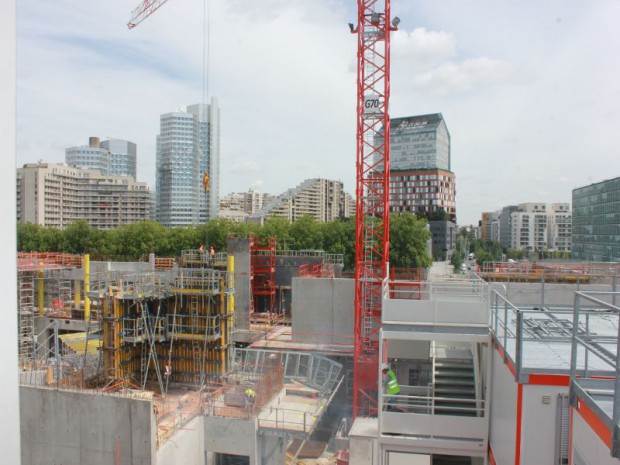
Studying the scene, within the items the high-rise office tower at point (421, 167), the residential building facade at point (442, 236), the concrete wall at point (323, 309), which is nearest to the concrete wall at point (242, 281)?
the concrete wall at point (323, 309)

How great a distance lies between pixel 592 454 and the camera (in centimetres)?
327

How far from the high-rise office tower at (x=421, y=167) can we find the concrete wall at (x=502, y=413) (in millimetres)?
78297

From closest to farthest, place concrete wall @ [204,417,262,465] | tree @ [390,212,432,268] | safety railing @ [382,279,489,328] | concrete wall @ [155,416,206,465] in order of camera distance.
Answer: safety railing @ [382,279,489,328] → concrete wall @ [155,416,206,465] → concrete wall @ [204,417,262,465] → tree @ [390,212,432,268]

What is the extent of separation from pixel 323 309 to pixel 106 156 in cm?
9791

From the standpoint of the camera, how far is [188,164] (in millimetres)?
99750

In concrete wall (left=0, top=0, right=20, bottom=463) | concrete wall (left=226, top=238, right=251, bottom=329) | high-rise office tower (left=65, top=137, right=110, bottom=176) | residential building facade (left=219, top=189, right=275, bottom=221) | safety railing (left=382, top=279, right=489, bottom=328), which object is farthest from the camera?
residential building facade (left=219, top=189, right=275, bottom=221)

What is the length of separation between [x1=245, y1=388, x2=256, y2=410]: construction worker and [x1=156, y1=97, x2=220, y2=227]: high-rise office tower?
3224 inches

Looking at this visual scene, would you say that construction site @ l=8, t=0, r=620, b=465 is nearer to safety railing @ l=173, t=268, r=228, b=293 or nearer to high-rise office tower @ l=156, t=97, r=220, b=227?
safety railing @ l=173, t=268, r=228, b=293

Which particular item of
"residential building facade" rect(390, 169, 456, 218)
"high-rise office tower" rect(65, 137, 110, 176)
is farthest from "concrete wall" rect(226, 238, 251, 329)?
"high-rise office tower" rect(65, 137, 110, 176)

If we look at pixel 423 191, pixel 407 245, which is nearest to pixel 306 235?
pixel 407 245

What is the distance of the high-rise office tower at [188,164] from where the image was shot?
3748 inches

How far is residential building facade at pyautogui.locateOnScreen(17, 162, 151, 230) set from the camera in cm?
6744

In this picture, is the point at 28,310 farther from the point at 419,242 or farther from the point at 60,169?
the point at 60,169

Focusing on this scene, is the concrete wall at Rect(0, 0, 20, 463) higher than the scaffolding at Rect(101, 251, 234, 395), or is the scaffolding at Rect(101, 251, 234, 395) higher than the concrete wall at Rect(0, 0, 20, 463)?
the concrete wall at Rect(0, 0, 20, 463)
